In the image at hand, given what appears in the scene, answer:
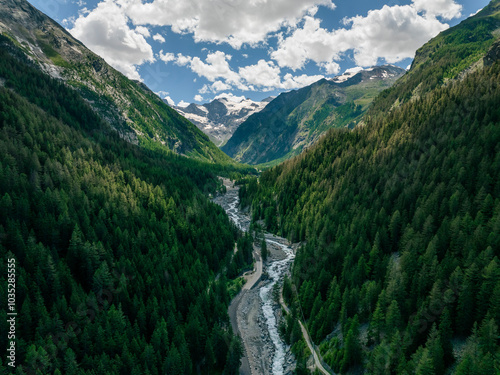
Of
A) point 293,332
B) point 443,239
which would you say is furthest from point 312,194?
point 293,332

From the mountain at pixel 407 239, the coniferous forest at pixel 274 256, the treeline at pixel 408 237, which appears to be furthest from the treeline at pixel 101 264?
the treeline at pixel 408 237

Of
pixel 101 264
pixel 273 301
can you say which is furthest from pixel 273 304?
pixel 101 264

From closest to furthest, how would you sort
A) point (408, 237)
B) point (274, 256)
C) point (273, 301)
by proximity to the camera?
1. point (408, 237)
2. point (273, 301)
3. point (274, 256)

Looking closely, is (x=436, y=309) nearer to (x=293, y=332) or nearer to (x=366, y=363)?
(x=366, y=363)

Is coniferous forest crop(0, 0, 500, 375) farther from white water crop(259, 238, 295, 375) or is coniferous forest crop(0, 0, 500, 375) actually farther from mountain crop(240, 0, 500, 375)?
white water crop(259, 238, 295, 375)

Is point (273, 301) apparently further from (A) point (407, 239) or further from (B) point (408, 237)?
(B) point (408, 237)
